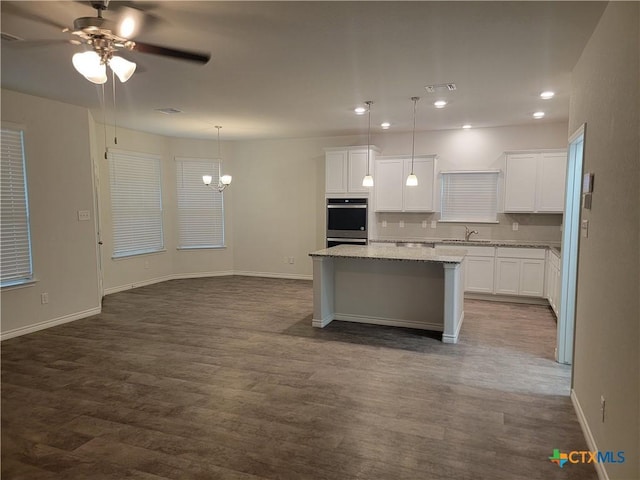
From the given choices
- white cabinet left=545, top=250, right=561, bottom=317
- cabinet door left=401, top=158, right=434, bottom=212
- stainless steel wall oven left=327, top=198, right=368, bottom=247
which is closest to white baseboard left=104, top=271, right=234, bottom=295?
stainless steel wall oven left=327, top=198, right=368, bottom=247

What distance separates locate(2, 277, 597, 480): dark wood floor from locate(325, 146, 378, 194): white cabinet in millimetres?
2744

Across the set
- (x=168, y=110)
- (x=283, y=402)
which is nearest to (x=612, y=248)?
(x=283, y=402)

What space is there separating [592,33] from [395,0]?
1485 mm

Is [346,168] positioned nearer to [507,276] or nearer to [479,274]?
[479,274]

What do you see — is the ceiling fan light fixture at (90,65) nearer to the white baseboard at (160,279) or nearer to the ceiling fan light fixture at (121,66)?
the ceiling fan light fixture at (121,66)

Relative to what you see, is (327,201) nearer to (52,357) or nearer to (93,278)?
(93,278)

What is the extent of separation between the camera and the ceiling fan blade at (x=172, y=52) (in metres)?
2.42

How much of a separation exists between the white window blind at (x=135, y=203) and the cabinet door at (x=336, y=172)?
3.22 meters

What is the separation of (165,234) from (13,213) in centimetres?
330

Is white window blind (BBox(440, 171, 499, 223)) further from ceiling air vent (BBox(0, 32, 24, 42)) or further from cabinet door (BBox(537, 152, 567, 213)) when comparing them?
ceiling air vent (BBox(0, 32, 24, 42))

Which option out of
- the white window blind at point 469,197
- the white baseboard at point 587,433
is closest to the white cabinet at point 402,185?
the white window blind at point 469,197

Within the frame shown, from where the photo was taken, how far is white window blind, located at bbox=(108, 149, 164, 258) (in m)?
6.62

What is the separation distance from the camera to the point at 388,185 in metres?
6.76

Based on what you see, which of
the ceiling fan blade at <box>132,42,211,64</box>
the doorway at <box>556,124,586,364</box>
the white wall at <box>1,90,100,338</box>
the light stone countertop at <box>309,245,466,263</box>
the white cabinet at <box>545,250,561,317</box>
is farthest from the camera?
the white cabinet at <box>545,250,561,317</box>
